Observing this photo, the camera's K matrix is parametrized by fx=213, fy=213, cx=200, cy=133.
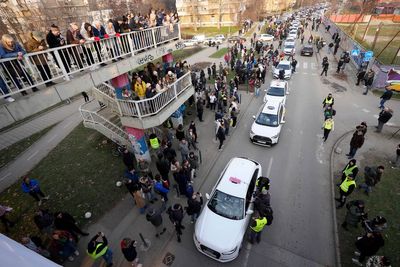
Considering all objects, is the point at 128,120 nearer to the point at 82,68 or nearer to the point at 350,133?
the point at 82,68

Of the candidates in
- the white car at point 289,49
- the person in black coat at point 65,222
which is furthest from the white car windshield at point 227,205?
the white car at point 289,49

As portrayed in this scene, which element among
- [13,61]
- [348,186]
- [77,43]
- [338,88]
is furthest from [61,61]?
[338,88]

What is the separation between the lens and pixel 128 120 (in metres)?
10.0

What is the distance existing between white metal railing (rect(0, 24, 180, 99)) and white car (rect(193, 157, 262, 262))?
6.58 metres

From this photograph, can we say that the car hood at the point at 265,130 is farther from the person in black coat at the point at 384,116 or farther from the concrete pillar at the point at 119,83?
the concrete pillar at the point at 119,83

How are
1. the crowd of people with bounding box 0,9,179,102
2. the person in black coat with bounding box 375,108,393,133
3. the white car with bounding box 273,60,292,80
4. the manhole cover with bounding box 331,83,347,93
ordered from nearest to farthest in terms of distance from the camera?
the crowd of people with bounding box 0,9,179,102 → the person in black coat with bounding box 375,108,393,133 → the manhole cover with bounding box 331,83,347,93 → the white car with bounding box 273,60,292,80

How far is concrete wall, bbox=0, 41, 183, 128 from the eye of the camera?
227 inches

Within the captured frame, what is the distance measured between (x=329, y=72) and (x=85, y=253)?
26.4 meters

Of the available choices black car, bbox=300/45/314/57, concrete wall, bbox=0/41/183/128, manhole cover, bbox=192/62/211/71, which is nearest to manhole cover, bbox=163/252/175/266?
concrete wall, bbox=0/41/183/128

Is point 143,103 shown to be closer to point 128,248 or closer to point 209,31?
point 128,248

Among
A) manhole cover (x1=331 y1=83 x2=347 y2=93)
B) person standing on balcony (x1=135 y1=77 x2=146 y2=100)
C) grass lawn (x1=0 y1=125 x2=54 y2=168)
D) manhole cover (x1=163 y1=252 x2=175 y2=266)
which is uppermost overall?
person standing on balcony (x1=135 y1=77 x2=146 y2=100)

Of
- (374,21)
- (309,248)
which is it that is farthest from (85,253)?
(374,21)

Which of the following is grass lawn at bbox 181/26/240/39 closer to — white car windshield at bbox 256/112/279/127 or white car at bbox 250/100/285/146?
white car at bbox 250/100/285/146

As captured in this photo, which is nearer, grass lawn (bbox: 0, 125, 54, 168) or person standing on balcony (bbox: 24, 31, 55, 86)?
person standing on balcony (bbox: 24, 31, 55, 86)
